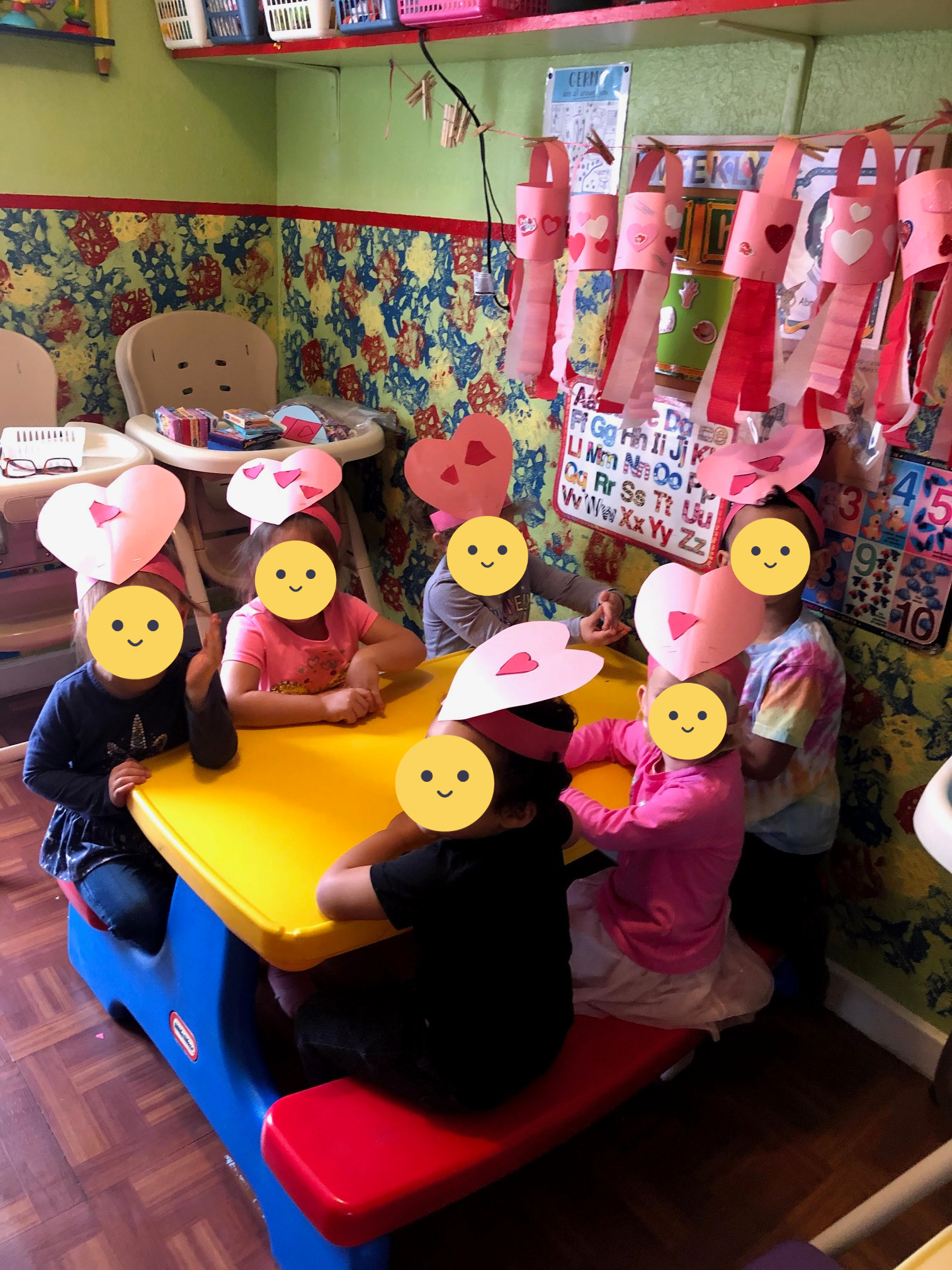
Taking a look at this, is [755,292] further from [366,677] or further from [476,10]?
[366,677]

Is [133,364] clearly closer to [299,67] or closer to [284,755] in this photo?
[299,67]

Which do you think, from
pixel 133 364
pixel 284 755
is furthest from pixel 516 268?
pixel 133 364

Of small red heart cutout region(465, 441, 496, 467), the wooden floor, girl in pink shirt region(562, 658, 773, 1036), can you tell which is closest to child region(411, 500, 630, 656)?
small red heart cutout region(465, 441, 496, 467)

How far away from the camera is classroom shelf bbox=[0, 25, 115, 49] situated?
224 cm

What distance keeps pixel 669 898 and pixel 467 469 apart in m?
0.83

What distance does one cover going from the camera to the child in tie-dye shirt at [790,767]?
152 centimetres

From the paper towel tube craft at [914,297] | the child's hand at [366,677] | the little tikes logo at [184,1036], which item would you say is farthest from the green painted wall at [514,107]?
the little tikes logo at [184,1036]

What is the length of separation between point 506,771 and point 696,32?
1.19 meters

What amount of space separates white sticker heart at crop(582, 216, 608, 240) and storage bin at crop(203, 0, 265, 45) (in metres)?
1.13

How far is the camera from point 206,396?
9.02ft
